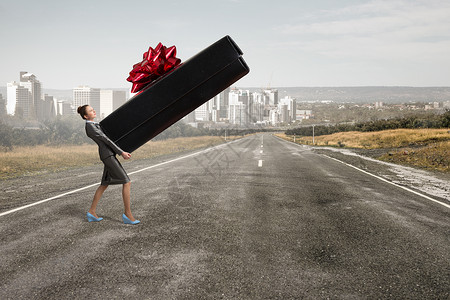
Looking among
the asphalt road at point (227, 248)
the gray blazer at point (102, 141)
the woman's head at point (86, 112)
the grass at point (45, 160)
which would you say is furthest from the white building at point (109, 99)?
the gray blazer at point (102, 141)

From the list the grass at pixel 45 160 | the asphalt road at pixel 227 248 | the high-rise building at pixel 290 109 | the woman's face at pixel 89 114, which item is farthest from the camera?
the high-rise building at pixel 290 109

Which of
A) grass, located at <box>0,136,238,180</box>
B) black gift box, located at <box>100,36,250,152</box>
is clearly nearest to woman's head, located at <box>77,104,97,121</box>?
black gift box, located at <box>100,36,250,152</box>

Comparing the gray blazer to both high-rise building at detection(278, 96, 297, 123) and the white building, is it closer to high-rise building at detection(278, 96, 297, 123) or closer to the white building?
high-rise building at detection(278, 96, 297, 123)

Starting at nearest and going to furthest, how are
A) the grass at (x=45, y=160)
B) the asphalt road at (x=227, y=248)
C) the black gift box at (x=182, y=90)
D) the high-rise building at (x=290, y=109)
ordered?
the asphalt road at (x=227, y=248)
the black gift box at (x=182, y=90)
the grass at (x=45, y=160)
the high-rise building at (x=290, y=109)

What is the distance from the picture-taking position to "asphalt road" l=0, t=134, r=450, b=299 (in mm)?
2482

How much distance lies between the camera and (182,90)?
134 inches

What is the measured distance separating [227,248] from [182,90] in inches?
75.8

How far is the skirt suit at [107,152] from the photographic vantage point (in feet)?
11.7

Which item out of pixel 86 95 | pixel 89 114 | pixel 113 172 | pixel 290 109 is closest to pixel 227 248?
pixel 113 172

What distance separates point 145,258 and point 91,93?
584 ft

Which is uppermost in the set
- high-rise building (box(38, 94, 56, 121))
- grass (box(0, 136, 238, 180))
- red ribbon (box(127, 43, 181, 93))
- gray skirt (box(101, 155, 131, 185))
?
high-rise building (box(38, 94, 56, 121))

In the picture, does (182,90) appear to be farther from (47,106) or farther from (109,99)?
(109,99)

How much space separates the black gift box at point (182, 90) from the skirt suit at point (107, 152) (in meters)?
0.19

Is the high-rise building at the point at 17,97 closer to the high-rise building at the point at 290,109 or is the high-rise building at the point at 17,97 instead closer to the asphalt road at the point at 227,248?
the high-rise building at the point at 290,109
